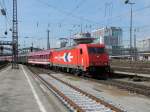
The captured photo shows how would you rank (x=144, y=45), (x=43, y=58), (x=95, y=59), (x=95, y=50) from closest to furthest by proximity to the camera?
(x=95, y=59) < (x=95, y=50) < (x=43, y=58) < (x=144, y=45)

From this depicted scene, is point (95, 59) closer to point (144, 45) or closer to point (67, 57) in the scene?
point (67, 57)

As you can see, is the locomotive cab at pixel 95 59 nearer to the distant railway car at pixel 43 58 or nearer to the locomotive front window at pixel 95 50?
the locomotive front window at pixel 95 50

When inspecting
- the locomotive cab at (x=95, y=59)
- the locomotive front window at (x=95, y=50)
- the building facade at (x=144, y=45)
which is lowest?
the locomotive cab at (x=95, y=59)

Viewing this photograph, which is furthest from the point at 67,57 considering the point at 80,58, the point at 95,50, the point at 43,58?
the point at 43,58

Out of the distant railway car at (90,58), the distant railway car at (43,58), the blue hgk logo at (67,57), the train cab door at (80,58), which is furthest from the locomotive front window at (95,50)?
the distant railway car at (43,58)

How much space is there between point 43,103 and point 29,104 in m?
Answer: 0.64

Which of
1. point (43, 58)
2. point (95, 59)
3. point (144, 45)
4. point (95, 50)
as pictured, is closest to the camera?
point (95, 59)

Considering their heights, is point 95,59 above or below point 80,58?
below

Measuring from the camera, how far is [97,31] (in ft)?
338

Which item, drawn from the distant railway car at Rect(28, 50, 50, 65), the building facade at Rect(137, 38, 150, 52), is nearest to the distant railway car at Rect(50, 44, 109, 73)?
the distant railway car at Rect(28, 50, 50, 65)

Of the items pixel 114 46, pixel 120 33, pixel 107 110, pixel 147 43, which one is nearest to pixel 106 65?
pixel 107 110

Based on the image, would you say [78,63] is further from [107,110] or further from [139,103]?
[107,110]

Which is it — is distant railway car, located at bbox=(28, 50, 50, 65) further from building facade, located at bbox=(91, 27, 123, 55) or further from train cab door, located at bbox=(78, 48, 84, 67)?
train cab door, located at bbox=(78, 48, 84, 67)

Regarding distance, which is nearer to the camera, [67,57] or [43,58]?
[67,57]
